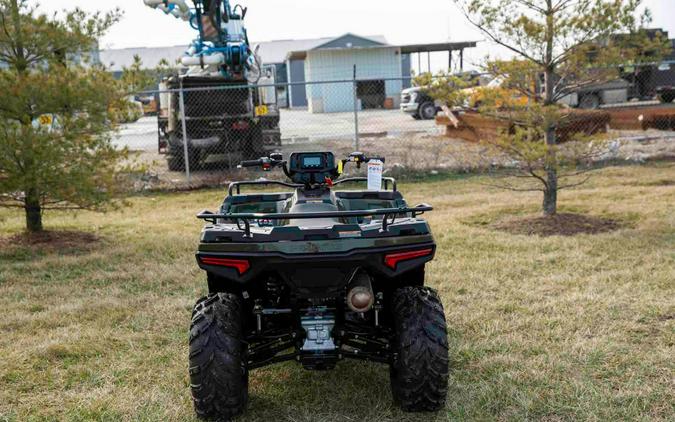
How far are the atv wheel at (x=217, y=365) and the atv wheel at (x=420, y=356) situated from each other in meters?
0.77

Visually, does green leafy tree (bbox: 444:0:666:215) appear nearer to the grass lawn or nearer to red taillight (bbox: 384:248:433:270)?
the grass lawn

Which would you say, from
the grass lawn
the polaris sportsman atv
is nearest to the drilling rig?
the grass lawn

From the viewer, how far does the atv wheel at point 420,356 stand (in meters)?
3.34

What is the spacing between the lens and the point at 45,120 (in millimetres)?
7758

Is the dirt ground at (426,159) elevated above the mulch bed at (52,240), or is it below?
above

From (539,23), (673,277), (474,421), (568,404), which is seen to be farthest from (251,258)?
(539,23)

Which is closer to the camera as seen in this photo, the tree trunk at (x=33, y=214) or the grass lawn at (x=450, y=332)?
the grass lawn at (x=450, y=332)

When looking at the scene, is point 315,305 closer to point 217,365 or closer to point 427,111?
point 217,365

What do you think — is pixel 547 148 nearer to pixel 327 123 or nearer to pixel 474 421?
pixel 474 421

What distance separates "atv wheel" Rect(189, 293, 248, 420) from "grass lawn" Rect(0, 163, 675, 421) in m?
0.20

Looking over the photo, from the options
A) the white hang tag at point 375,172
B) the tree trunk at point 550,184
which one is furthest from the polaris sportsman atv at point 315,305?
the tree trunk at point 550,184

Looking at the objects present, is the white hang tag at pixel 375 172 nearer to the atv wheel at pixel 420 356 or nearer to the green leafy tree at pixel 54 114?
the atv wheel at pixel 420 356

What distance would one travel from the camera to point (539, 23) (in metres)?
7.67

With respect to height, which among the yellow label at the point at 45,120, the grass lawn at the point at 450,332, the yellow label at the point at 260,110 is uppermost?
the yellow label at the point at 260,110
